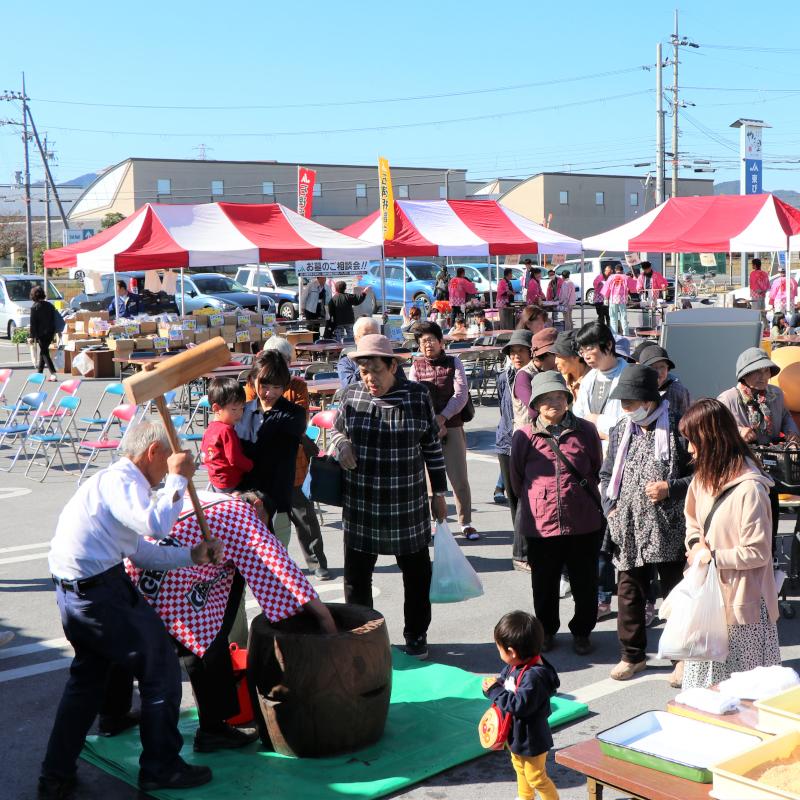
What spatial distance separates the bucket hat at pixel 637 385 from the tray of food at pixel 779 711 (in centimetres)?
193

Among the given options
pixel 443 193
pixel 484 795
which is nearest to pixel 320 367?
pixel 484 795

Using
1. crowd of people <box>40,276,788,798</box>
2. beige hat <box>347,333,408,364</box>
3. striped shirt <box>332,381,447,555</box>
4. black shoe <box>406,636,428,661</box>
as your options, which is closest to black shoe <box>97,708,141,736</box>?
crowd of people <box>40,276,788,798</box>

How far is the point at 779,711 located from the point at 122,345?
16.3 metres

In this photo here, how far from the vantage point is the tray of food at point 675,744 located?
9.02ft

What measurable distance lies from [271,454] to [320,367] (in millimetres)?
7547

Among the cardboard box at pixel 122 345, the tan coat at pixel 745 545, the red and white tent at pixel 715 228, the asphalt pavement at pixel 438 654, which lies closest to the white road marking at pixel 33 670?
the asphalt pavement at pixel 438 654

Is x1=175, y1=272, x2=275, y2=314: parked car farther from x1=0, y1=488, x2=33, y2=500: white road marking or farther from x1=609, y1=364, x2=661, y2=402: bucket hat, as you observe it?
x1=609, y1=364, x2=661, y2=402: bucket hat

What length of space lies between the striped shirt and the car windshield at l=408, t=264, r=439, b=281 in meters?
26.0

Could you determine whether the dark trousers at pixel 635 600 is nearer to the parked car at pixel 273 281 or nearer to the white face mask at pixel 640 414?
the white face mask at pixel 640 414

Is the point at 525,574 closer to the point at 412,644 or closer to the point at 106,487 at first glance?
the point at 412,644

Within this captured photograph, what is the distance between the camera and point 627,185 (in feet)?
192

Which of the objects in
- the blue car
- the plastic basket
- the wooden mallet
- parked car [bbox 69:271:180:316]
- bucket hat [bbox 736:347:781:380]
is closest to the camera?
the wooden mallet

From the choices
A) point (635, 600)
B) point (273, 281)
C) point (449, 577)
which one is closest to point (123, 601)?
point (449, 577)

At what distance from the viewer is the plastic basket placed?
5141 millimetres
